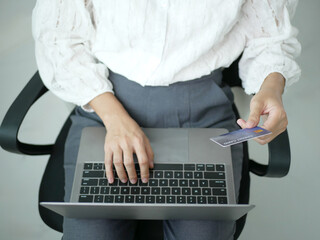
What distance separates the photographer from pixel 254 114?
818 mm

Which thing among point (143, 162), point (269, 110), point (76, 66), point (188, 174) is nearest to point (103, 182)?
point (143, 162)

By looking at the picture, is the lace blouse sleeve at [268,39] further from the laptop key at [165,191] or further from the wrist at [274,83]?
the laptop key at [165,191]

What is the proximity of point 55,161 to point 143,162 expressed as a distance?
40 cm

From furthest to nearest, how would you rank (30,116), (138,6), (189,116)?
(30,116), (189,116), (138,6)

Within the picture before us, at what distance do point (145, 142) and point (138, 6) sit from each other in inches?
15.0

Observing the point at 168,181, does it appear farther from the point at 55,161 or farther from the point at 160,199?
the point at 55,161

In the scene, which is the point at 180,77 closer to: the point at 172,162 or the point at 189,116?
the point at 189,116

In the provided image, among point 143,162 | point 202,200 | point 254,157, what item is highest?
point 143,162

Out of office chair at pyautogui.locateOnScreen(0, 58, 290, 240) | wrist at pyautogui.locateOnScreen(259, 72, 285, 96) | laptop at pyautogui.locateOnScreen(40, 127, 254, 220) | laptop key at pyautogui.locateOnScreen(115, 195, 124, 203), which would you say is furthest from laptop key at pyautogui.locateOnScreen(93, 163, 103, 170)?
wrist at pyautogui.locateOnScreen(259, 72, 285, 96)

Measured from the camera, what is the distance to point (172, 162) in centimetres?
91

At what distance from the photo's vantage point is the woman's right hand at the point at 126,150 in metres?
0.87

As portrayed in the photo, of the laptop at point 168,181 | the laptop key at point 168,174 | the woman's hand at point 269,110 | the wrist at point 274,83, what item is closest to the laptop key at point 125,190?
the laptop at point 168,181

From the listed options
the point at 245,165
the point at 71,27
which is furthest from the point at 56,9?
the point at 245,165

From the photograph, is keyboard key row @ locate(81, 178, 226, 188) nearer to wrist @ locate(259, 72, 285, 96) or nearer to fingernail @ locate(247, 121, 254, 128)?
fingernail @ locate(247, 121, 254, 128)
